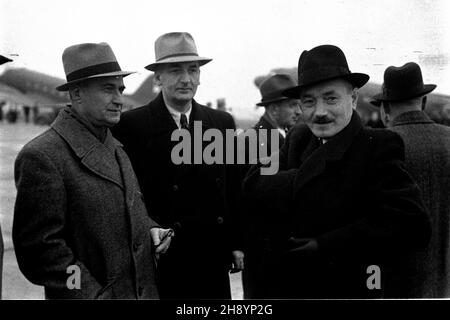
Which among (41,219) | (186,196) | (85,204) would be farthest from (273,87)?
(41,219)

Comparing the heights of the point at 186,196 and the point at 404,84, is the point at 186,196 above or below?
below

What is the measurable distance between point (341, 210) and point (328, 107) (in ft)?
1.35

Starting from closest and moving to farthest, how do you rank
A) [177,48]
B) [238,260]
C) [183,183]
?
[177,48]
[183,183]
[238,260]

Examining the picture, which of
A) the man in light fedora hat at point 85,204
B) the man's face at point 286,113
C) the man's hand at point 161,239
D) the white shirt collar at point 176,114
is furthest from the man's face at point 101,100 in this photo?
the man's face at point 286,113

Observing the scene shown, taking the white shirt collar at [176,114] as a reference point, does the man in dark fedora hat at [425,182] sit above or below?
below

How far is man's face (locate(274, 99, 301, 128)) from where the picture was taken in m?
3.28

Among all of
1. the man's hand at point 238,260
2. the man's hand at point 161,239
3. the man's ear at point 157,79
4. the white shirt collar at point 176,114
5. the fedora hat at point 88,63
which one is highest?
the fedora hat at point 88,63

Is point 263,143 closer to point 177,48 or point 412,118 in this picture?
point 177,48

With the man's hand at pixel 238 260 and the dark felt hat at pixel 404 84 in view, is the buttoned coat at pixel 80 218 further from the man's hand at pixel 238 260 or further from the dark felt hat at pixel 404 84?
the dark felt hat at pixel 404 84

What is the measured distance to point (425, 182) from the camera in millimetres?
2758

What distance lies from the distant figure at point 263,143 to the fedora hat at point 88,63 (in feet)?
2.32

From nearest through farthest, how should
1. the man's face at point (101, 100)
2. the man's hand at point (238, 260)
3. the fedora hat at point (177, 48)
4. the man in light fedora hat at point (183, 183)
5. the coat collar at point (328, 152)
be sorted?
the coat collar at point (328, 152) → the man's face at point (101, 100) → the fedora hat at point (177, 48) → the man in light fedora hat at point (183, 183) → the man's hand at point (238, 260)

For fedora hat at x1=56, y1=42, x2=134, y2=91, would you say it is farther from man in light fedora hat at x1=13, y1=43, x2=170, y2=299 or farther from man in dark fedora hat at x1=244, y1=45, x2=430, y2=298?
man in dark fedora hat at x1=244, y1=45, x2=430, y2=298

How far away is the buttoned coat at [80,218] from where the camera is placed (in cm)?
233
